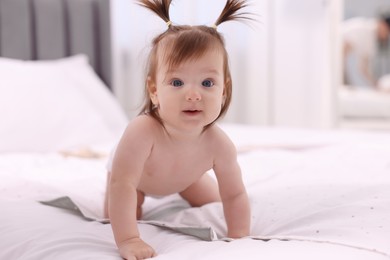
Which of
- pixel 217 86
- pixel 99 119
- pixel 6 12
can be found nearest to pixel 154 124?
pixel 217 86

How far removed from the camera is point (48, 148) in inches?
83.2

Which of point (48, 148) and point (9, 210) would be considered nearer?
point (9, 210)

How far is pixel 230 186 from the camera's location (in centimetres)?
110

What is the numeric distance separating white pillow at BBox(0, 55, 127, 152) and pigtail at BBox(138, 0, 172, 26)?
1.16 m

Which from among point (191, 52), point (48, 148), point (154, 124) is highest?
point (191, 52)

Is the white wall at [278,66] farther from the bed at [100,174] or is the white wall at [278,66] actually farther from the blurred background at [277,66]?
the bed at [100,174]

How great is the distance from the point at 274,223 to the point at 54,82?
1.52 metres

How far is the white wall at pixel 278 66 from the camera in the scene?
3428mm

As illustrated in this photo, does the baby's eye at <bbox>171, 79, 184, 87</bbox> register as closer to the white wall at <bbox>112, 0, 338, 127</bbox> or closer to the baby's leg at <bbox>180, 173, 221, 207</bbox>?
the baby's leg at <bbox>180, 173, 221, 207</bbox>

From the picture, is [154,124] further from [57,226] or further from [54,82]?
[54,82]

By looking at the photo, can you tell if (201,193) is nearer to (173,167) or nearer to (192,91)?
(173,167)

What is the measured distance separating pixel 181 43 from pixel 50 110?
1377mm

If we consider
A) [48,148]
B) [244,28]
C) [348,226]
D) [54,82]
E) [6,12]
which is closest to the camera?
[348,226]

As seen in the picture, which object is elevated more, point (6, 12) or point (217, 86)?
point (6, 12)
